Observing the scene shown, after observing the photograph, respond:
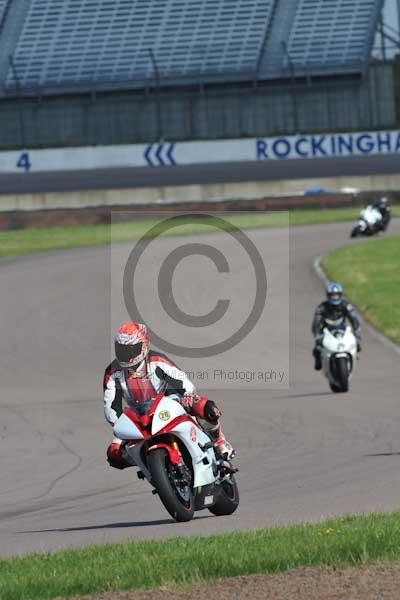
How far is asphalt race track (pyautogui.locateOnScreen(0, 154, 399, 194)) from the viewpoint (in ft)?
148

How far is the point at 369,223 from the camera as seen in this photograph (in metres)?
40.1

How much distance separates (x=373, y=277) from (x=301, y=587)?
1043 inches

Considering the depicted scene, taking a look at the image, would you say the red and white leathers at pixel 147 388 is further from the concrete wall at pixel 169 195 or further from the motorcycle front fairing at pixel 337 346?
the concrete wall at pixel 169 195

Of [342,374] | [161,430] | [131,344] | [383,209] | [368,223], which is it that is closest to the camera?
[161,430]

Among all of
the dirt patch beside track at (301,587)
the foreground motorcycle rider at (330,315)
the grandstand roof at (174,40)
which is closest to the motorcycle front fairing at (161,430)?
the dirt patch beside track at (301,587)

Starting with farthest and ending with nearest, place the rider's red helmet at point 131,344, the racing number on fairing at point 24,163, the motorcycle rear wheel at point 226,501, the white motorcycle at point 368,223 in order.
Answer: the racing number on fairing at point 24,163, the white motorcycle at point 368,223, the motorcycle rear wheel at point 226,501, the rider's red helmet at point 131,344

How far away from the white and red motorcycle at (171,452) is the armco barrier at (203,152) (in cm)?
3723

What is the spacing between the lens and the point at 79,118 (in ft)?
167

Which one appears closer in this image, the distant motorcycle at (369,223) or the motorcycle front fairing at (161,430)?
the motorcycle front fairing at (161,430)

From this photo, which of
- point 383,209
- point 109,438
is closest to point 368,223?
point 383,209

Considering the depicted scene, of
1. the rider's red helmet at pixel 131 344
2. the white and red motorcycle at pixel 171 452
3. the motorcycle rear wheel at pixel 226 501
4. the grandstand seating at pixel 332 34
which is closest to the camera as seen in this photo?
the white and red motorcycle at pixel 171 452

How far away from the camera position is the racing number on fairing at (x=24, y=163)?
47.5 metres

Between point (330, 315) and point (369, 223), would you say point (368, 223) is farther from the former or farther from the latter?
point (330, 315)

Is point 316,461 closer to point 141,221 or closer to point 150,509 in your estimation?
point 150,509
